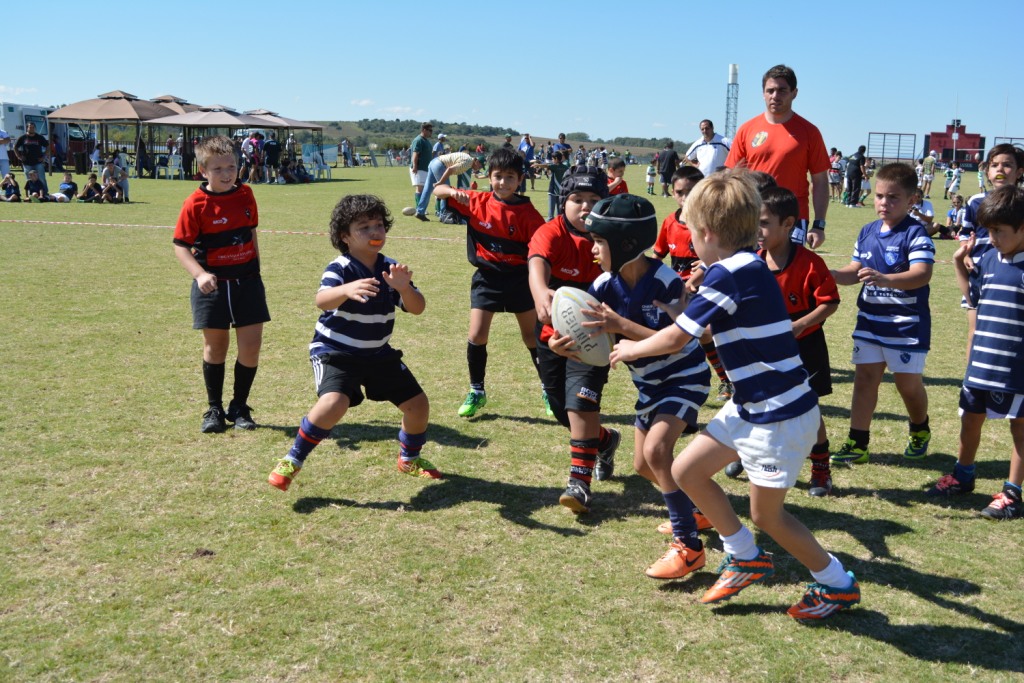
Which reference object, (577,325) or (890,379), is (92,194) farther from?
(577,325)

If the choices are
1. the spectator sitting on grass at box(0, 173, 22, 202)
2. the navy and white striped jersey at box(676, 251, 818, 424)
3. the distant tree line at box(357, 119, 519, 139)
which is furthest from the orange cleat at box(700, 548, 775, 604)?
the distant tree line at box(357, 119, 519, 139)

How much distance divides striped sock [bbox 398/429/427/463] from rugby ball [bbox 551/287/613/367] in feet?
5.12

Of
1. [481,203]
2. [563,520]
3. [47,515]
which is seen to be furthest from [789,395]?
[47,515]

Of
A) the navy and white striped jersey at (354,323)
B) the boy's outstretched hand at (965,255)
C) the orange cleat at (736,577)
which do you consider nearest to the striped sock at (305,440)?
the navy and white striped jersey at (354,323)

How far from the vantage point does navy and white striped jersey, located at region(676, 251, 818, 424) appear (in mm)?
3471

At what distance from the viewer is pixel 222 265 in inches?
242

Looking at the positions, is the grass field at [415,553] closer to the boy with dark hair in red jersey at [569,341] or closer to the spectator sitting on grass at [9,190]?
the boy with dark hair in red jersey at [569,341]

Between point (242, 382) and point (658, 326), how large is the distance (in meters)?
3.35

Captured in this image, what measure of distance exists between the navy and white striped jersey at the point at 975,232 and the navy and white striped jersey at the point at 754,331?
10.1ft

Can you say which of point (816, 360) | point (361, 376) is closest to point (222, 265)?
point (361, 376)

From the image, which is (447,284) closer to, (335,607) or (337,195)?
(335,607)

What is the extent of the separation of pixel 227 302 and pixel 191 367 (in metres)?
2.02

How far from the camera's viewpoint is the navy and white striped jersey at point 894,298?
5527mm

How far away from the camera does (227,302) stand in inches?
241
